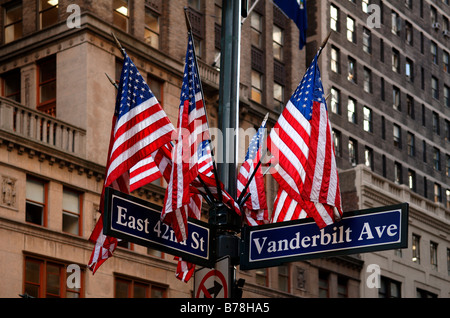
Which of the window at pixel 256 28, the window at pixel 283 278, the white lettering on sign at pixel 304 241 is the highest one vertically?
the window at pixel 256 28

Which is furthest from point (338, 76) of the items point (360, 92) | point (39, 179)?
point (39, 179)

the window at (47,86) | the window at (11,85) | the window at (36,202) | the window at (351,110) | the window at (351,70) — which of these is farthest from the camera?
the window at (351,70)

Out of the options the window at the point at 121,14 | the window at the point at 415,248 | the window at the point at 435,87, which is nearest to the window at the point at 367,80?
the window at the point at 435,87

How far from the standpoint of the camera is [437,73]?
70188mm

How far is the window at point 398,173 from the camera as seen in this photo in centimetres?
6272

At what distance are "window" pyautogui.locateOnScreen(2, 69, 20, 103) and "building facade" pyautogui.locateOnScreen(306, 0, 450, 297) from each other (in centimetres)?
2280

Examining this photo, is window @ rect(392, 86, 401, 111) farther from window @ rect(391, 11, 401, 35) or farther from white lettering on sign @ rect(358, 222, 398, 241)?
white lettering on sign @ rect(358, 222, 398, 241)

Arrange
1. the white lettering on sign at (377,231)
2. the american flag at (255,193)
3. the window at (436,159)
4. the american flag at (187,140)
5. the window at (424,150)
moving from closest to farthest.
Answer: the white lettering on sign at (377,231), the american flag at (187,140), the american flag at (255,193), the window at (424,150), the window at (436,159)

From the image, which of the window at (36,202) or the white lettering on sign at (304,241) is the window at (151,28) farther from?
the white lettering on sign at (304,241)

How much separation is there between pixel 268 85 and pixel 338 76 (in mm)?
9606

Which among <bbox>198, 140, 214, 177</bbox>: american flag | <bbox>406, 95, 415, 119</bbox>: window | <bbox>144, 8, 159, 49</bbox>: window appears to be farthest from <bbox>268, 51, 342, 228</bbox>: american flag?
<bbox>406, 95, 415, 119</bbox>: window

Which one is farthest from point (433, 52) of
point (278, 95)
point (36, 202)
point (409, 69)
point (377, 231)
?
point (377, 231)

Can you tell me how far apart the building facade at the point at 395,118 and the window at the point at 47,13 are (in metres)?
22.3
